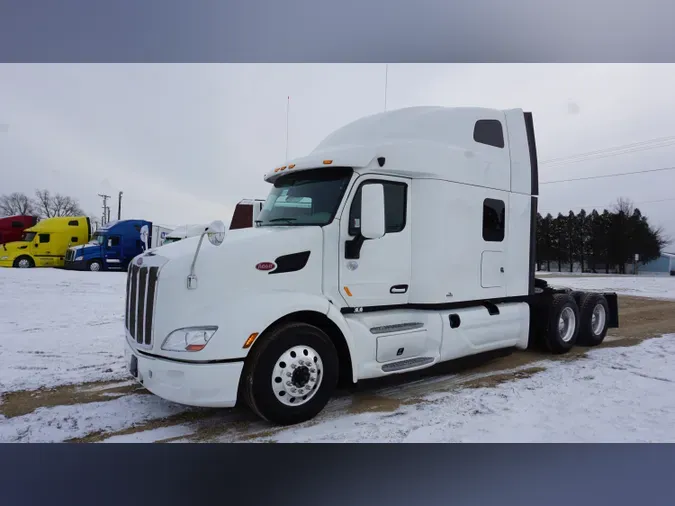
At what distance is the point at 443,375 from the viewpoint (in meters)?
5.73

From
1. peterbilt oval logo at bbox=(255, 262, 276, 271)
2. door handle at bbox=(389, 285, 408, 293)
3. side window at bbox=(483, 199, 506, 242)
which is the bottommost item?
door handle at bbox=(389, 285, 408, 293)

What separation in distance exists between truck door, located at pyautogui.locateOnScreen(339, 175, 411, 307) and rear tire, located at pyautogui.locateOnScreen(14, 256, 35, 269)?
22.4 m

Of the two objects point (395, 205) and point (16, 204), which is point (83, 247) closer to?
point (16, 204)

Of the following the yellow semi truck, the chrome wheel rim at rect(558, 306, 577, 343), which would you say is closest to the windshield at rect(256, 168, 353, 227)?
the chrome wheel rim at rect(558, 306, 577, 343)

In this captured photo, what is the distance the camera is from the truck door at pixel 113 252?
21344 mm

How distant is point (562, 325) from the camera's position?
7066 millimetres

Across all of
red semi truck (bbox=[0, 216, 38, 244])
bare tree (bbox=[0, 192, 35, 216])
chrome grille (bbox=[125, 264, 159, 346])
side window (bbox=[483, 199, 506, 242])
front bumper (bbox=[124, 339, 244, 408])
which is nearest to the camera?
front bumper (bbox=[124, 339, 244, 408])

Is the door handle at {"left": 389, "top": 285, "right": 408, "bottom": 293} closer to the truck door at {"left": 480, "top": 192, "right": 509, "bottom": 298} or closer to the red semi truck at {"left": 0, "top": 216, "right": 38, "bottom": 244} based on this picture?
the truck door at {"left": 480, "top": 192, "right": 509, "bottom": 298}

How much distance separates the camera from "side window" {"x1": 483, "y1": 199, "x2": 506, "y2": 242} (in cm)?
575

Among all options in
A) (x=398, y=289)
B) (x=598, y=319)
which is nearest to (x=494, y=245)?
(x=398, y=289)

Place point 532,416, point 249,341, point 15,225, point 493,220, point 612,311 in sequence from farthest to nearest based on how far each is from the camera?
point 15,225
point 612,311
point 493,220
point 532,416
point 249,341

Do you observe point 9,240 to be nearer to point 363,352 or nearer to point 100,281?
point 100,281

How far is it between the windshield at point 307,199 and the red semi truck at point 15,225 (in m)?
21.2

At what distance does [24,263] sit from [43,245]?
116cm
